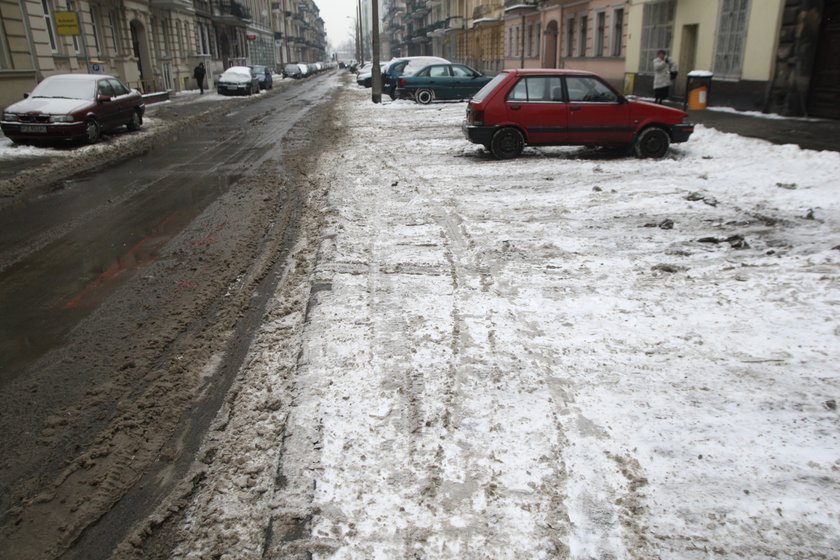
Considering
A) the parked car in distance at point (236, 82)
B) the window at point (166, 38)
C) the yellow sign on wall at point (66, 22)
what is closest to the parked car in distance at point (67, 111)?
the yellow sign on wall at point (66, 22)

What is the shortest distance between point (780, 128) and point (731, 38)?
5730mm

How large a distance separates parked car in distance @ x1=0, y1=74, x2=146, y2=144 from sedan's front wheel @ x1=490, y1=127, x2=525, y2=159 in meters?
10.1

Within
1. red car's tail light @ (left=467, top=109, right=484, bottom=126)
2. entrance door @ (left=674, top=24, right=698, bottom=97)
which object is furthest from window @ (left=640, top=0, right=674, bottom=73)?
red car's tail light @ (left=467, top=109, right=484, bottom=126)

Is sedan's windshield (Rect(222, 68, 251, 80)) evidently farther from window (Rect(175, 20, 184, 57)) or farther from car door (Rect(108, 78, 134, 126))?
car door (Rect(108, 78, 134, 126))

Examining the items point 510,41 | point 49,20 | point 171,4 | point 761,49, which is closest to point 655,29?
point 761,49

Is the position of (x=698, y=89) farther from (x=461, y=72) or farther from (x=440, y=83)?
(x=440, y=83)

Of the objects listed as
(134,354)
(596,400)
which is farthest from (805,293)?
(134,354)

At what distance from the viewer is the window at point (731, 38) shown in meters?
16.2

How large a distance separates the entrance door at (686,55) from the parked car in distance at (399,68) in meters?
9.87

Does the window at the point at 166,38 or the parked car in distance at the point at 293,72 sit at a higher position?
the window at the point at 166,38

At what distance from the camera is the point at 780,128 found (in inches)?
495

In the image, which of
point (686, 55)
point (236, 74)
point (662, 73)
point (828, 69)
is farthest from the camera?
point (236, 74)

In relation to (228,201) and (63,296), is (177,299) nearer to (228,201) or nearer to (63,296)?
(63,296)

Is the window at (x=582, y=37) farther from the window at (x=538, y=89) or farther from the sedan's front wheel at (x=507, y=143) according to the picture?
the sedan's front wheel at (x=507, y=143)
